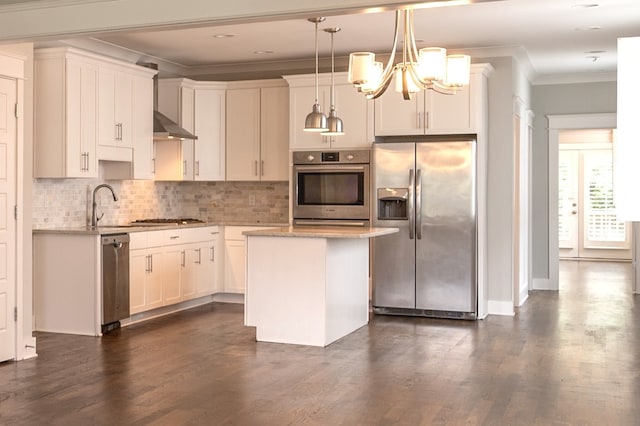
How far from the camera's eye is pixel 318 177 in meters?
7.65

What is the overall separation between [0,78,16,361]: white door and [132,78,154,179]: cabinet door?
199 centimetres

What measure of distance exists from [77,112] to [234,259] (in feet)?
7.84

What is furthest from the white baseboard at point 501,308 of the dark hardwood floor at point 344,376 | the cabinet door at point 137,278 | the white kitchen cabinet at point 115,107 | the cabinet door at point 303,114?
the white kitchen cabinet at point 115,107

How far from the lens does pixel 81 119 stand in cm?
646

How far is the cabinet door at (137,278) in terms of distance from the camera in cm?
660

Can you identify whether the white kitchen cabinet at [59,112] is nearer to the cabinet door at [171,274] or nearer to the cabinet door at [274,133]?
the cabinet door at [171,274]

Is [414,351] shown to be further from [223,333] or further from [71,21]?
[71,21]

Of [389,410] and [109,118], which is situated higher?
[109,118]

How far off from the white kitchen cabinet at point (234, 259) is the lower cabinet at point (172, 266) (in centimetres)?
10

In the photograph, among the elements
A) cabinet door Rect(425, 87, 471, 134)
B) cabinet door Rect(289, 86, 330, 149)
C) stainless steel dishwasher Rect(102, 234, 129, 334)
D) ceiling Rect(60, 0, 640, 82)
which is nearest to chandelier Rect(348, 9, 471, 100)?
ceiling Rect(60, 0, 640, 82)

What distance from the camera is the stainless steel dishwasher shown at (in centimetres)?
625

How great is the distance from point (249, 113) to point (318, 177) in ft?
3.82

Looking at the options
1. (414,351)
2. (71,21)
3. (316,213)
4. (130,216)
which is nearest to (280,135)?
(316,213)

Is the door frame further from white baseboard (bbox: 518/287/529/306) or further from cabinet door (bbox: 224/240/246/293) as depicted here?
cabinet door (bbox: 224/240/246/293)
